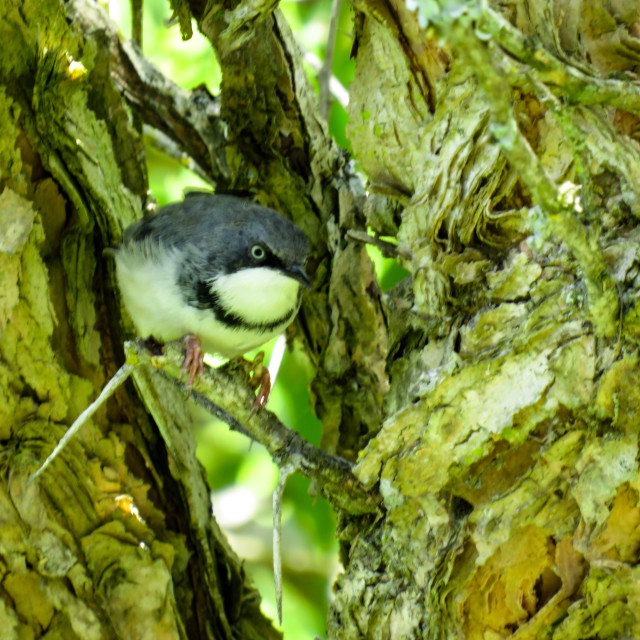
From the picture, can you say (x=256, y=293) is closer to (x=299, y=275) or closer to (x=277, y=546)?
(x=299, y=275)

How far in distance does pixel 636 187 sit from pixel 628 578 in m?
1.17

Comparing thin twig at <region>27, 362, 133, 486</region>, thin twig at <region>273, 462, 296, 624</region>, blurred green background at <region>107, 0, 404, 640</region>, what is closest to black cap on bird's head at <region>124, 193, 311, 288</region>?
blurred green background at <region>107, 0, 404, 640</region>

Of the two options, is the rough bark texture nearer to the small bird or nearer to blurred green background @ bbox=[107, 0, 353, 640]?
the small bird

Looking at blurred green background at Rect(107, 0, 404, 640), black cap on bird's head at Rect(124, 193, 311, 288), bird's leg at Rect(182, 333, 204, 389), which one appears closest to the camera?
bird's leg at Rect(182, 333, 204, 389)

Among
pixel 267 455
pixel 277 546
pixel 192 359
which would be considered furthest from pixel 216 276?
pixel 267 455

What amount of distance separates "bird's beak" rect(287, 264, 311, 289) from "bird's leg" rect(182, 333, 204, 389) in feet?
1.52

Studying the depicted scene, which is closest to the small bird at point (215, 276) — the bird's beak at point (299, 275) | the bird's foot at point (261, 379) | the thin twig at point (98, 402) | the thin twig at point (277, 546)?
the bird's beak at point (299, 275)

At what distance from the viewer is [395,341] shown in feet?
9.62

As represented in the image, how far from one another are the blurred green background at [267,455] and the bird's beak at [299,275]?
2.34ft

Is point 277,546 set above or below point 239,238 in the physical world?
below

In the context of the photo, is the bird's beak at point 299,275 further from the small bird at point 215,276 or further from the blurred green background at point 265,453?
the blurred green background at point 265,453

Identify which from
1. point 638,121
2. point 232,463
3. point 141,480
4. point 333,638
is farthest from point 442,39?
point 232,463

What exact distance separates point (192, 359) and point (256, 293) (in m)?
0.48

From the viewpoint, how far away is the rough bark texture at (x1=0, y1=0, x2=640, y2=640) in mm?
2305
